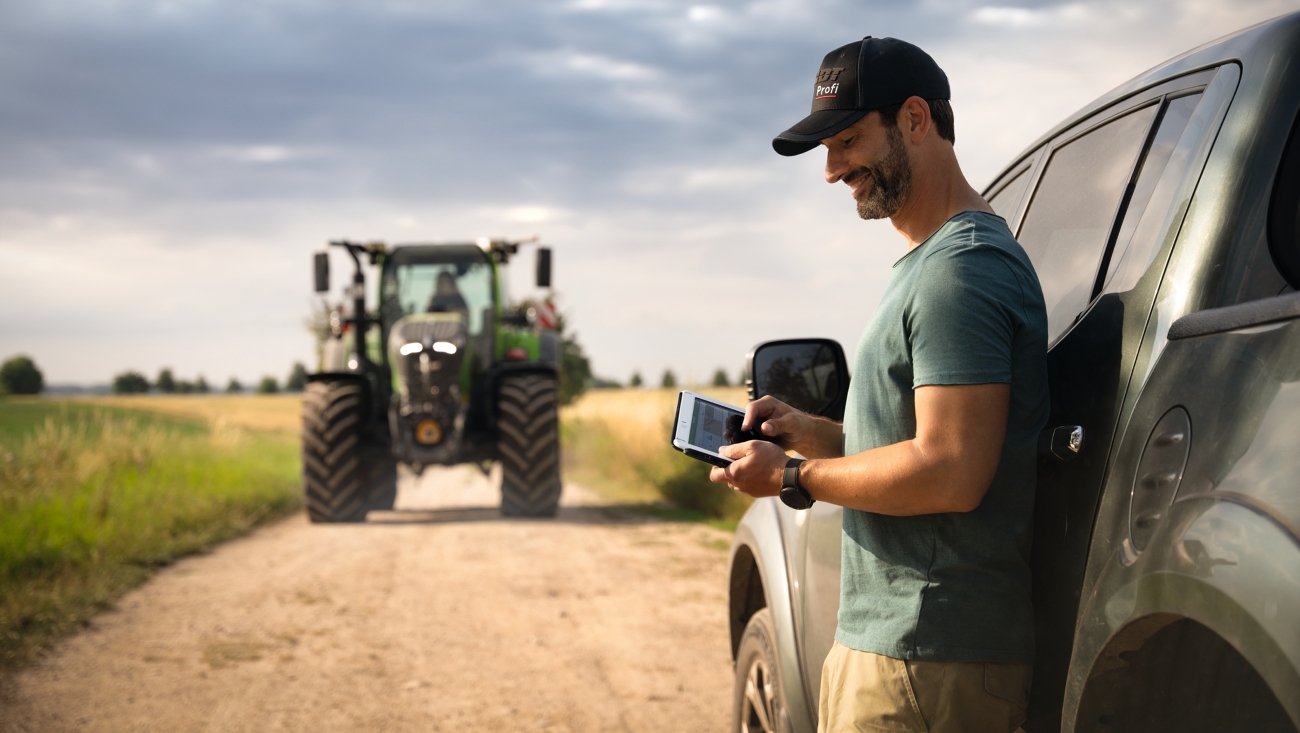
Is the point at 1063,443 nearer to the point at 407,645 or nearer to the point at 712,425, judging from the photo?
the point at 712,425

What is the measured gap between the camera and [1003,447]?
1.66m

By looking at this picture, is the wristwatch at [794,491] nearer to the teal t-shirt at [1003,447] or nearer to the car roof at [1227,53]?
the teal t-shirt at [1003,447]

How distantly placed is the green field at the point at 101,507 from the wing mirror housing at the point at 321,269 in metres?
2.55

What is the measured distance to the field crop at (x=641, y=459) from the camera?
11.7 metres

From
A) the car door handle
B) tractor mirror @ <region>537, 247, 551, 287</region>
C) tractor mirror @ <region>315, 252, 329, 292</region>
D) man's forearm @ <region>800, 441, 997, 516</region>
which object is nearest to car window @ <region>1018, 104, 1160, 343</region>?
the car door handle

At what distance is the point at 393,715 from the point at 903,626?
3272 millimetres

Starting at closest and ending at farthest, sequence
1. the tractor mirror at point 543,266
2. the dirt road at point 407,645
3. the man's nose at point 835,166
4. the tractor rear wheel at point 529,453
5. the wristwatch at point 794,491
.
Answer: the wristwatch at point 794,491
the man's nose at point 835,166
the dirt road at point 407,645
the tractor rear wheel at point 529,453
the tractor mirror at point 543,266

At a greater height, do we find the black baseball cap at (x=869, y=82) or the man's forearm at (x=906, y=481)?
the black baseball cap at (x=869, y=82)

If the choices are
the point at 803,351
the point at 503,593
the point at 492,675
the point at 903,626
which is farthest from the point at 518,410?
the point at 903,626

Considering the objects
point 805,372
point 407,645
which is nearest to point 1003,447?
point 805,372

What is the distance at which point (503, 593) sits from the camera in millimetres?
6938

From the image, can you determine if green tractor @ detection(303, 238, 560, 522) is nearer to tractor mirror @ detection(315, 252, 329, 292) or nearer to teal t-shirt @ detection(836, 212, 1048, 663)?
tractor mirror @ detection(315, 252, 329, 292)

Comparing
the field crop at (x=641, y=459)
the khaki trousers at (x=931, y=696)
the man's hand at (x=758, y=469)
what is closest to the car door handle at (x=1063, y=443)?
the khaki trousers at (x=931, y=696)

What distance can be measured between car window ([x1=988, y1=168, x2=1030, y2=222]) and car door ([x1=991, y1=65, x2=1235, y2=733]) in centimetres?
44
